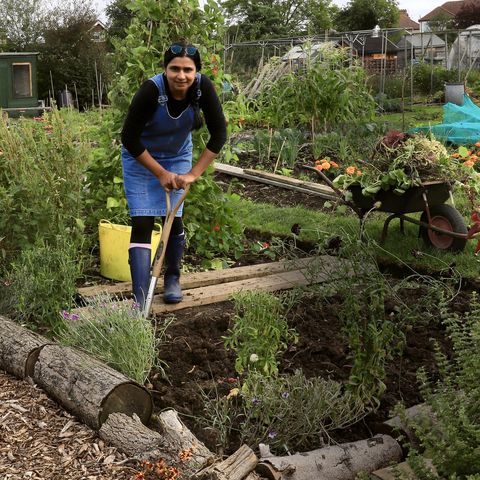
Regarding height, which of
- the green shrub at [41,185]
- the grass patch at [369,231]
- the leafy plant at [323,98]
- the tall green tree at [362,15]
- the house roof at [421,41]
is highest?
the tall green tree at [362,15]

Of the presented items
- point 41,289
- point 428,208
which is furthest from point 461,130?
point 41,289

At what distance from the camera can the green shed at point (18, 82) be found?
20.5 metres

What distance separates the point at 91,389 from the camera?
3.38 meters

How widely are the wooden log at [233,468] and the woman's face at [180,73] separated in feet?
7.09

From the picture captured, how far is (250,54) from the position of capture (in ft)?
78.5

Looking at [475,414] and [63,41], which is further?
[63,41]

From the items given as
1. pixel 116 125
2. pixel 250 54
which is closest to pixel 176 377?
pixel 116 125

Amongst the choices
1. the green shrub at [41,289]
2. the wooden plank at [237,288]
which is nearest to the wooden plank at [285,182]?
the wooden plank at [237,288]

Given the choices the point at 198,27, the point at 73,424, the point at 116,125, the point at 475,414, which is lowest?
the point at 73,424

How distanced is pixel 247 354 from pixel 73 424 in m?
0.83

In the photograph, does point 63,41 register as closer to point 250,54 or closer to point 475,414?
point 250,54

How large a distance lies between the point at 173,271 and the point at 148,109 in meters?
1.04

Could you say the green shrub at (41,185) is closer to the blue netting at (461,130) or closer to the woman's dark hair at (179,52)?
the woman's dark hair at (179,52)

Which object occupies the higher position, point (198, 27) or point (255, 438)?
point (198, 27)
